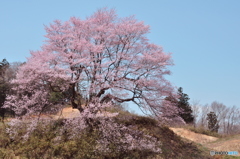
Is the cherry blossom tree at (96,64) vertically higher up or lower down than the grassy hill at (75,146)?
higher up

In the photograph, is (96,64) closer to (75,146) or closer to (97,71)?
Result: (97,71)

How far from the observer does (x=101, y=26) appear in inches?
447

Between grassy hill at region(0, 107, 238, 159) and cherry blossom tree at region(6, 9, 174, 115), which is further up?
cherry blossom tree at region(6, 9, 174, 115)

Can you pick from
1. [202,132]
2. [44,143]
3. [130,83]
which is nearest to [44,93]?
[44,143]

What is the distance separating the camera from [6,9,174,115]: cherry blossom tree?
1067 centimetres

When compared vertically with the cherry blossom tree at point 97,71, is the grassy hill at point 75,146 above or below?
below

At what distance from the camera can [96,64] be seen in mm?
10844

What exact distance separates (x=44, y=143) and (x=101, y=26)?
6359mm

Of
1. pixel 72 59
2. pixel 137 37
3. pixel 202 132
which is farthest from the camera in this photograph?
pixel 202 132

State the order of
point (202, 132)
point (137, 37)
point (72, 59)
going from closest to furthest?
point (72, 59), point (137, 37), point (202, 132)

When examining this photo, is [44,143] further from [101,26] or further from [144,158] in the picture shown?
[101,26]

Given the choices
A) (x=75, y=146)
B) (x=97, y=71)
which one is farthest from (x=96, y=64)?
(x=75, y=146)

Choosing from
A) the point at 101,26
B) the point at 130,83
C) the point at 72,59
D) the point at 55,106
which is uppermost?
the point at 101,26

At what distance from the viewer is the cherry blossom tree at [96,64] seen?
10.7m
